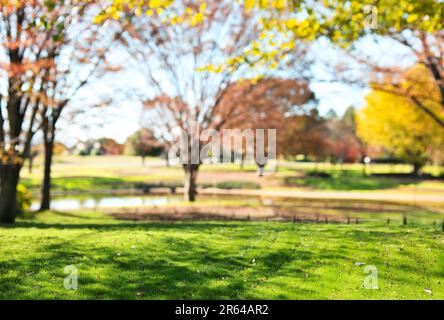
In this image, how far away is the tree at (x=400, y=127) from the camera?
43812 mm

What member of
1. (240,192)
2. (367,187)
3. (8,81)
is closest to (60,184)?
(240,192)

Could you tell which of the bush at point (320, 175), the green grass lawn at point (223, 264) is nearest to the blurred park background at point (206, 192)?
the green grass lawn at point (223, 264)

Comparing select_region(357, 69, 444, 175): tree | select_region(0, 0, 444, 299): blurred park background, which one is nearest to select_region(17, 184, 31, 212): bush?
select_region(0, 0, 444, 299): blurred park background

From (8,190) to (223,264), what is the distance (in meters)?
12.6

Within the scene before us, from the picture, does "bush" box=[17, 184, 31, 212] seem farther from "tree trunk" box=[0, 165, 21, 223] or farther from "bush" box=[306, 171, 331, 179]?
"bush" box=[306, 171, 331, 179]

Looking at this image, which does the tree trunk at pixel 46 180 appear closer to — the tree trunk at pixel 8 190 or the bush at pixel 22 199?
the bush at pixel 22 199

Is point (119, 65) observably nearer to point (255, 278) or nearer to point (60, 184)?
point (255, 278)

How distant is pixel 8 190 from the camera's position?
57.9 feet

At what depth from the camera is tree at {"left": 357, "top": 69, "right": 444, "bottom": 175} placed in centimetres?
4381

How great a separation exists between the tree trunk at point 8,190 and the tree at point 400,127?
37768 mm

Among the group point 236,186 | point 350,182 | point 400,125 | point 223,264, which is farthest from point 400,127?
point 223,264

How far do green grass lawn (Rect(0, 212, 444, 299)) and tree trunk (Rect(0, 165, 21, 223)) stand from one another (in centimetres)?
538

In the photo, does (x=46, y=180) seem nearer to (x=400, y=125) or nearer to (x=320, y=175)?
(x=400, y=125)

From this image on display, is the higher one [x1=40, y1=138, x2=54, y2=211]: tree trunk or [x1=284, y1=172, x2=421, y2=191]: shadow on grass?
[x1=40, y1=138, x2=54, y2=211]: tree trunk
